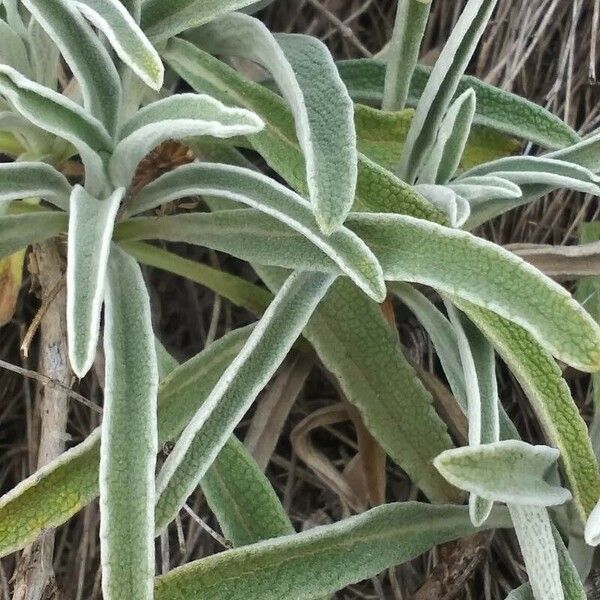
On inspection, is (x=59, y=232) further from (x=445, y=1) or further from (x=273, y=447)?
(x=445, y=1)

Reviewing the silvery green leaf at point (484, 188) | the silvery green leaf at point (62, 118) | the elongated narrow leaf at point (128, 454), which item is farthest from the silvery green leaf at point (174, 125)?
the silvery green leaf at point (484, 188)

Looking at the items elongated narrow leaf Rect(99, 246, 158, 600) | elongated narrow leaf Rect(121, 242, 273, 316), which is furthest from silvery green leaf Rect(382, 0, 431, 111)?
elongated narrow leaf Rect(99, 246, 158, 600)

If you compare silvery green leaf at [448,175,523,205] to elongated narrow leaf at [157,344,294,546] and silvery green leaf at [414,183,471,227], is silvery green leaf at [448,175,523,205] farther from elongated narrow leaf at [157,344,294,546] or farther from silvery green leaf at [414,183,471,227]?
elongated narrow leaf at [157,344,294,546]

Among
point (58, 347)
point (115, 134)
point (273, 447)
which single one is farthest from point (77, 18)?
point (273, 447)

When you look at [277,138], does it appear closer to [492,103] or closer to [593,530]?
[492,103]

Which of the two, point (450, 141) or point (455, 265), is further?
point (450, 141)

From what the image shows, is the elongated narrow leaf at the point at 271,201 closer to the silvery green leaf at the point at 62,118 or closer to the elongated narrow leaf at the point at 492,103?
the silvery green leaf at the point at 62,118

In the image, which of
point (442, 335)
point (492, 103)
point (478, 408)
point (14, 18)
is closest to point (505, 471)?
point (478, 408)
